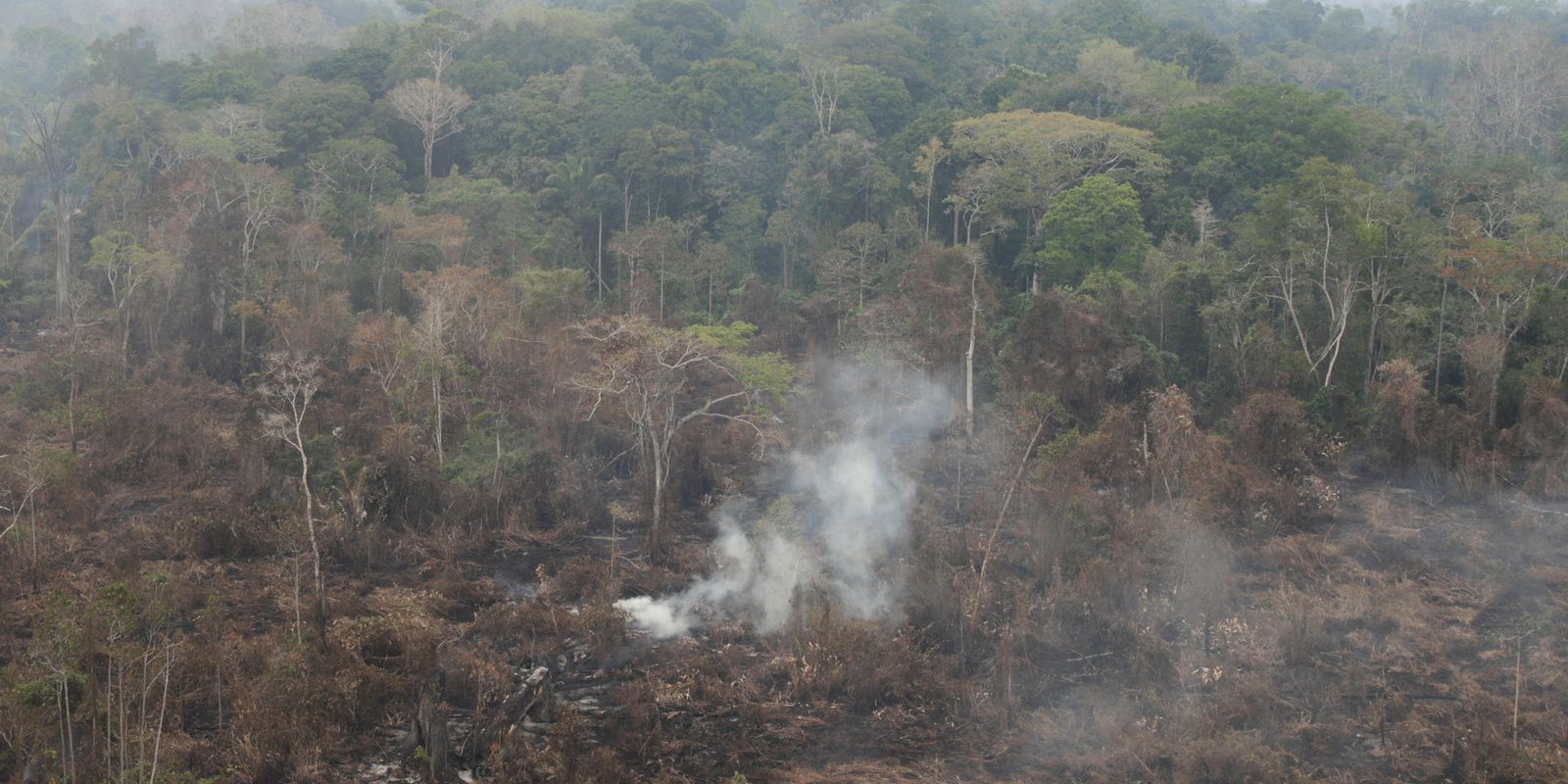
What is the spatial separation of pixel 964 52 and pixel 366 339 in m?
37.5

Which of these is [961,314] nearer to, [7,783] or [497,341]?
[497,341]

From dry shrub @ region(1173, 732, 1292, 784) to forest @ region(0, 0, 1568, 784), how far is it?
0.21 ft

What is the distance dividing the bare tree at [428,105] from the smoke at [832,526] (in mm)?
23780

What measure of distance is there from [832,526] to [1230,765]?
39.9 ft

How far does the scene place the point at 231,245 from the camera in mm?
39844

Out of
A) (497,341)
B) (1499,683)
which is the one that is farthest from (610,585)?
(1499,683)

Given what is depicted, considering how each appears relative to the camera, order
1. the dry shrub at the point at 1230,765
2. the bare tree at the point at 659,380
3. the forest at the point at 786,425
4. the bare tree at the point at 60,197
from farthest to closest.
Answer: the bare tree at the point at 60,197 → the bare tree at the point at 659,380 → the forest at the point at 786,425 → the dry shrub at the point at 1230,765

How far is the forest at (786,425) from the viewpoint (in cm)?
1888

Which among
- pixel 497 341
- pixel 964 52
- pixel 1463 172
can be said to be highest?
pixel 964 52

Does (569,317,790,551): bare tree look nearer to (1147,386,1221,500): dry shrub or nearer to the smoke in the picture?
the smoke

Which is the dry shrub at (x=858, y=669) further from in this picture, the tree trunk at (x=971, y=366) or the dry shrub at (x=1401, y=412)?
the dry shrub at (x=1401, y=412)

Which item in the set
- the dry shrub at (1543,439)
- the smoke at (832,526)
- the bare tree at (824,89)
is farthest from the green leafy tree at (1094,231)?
the bare tree at (824,89)

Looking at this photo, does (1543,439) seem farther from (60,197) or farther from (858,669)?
(60,197)

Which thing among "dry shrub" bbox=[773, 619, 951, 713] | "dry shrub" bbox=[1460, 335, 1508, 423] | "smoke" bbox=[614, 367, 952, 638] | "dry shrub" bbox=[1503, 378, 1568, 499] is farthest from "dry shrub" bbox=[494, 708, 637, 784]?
"dry shrub" bbox=[1460, 335, 1508, 423]
